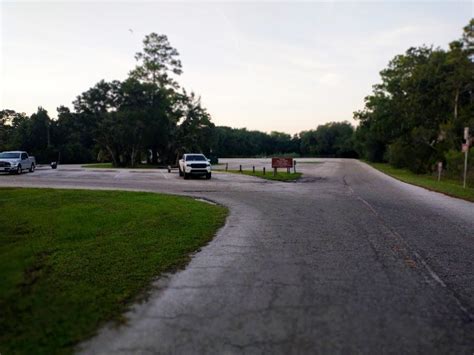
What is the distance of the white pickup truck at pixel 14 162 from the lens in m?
31.1

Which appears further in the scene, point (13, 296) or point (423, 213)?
point (423, 213)

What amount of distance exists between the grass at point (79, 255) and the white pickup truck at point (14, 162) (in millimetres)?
17888

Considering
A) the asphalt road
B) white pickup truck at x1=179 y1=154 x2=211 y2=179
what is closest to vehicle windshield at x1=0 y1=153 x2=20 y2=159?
white pickup truck at x1=179 y1=154 x2=211 y2=179

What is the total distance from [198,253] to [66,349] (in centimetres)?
387

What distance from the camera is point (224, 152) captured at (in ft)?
436

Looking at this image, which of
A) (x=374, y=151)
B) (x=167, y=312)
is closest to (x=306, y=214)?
(x=167, y=312)

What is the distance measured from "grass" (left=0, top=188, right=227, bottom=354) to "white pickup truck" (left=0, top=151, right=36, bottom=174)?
1789 cm

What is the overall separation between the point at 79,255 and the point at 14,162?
93.2 feet

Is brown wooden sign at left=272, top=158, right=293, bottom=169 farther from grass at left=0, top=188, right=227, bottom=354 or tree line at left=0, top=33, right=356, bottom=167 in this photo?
tree line at left=0, top=33, right=356, bottom=167

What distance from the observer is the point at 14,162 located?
3156 cm

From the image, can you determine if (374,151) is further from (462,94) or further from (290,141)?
(290,141)

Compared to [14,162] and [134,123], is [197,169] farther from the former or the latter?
[134,123]

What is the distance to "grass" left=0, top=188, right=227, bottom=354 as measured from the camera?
376 centimetres

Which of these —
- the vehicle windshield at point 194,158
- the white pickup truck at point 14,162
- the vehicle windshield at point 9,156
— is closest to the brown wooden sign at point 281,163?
the vehicle windshield at point 194,158
